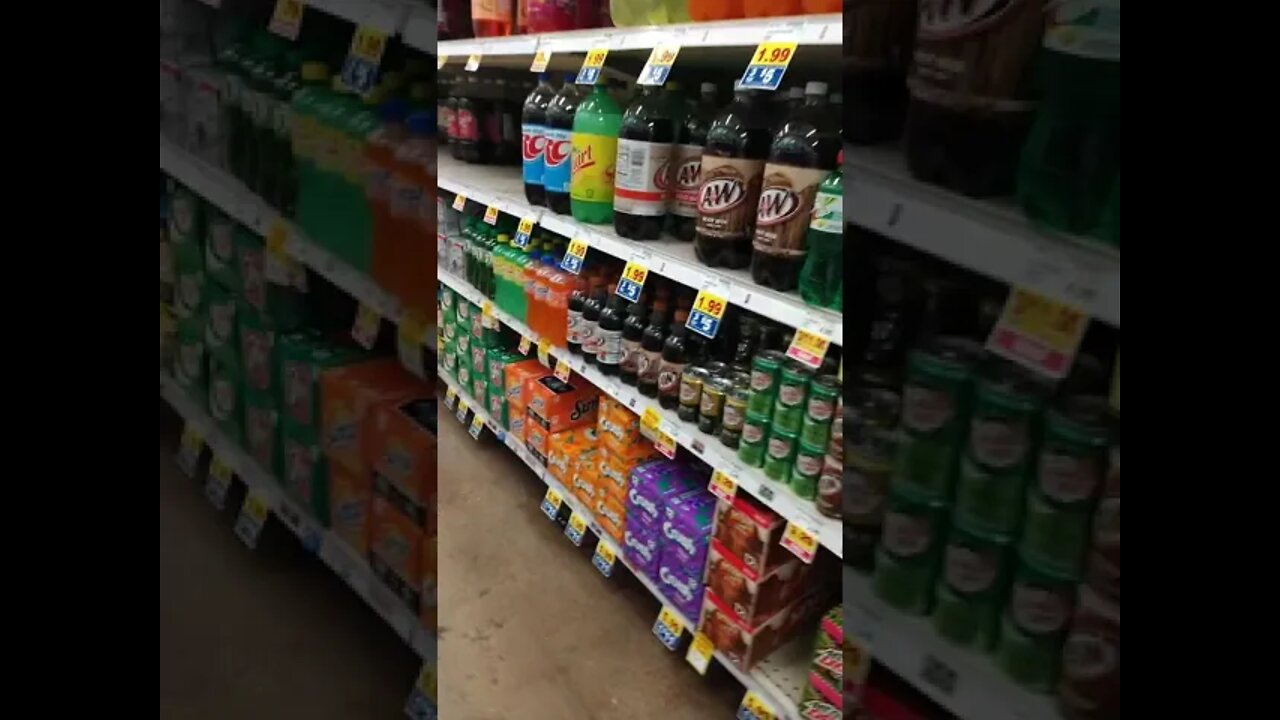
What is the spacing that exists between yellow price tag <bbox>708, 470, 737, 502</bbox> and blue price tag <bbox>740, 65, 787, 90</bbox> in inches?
33.4

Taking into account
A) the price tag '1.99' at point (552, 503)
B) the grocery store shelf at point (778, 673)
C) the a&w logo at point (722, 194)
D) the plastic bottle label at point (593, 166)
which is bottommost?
the grocery store shelf at point (778, 673)

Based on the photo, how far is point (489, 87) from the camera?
308 centimetres

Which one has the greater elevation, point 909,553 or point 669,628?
point 909,553

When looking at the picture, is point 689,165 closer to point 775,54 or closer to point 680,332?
point 680,332

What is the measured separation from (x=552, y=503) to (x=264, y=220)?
1909mm

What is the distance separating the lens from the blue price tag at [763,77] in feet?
4.66

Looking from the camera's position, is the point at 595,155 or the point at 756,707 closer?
the point at 756,707

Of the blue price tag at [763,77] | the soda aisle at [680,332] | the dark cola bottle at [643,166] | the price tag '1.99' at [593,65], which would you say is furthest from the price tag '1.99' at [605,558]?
the blue price tag at [763,77]

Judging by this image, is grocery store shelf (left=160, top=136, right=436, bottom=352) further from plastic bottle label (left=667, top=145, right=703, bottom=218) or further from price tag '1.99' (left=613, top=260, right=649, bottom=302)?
plastic bottle label (left=667, top=145, right=703, bottom=218)

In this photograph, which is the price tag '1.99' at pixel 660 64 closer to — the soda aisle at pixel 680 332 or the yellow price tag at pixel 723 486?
the soda aisle at pixel 680 332

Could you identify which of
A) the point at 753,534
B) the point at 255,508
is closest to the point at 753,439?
the point at 753,534

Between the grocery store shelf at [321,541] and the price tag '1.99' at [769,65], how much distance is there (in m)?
1.03

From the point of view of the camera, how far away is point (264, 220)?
Answer: 2.91 ft

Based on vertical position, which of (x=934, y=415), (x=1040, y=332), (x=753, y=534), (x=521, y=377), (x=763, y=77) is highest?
(x=763, y=77)
